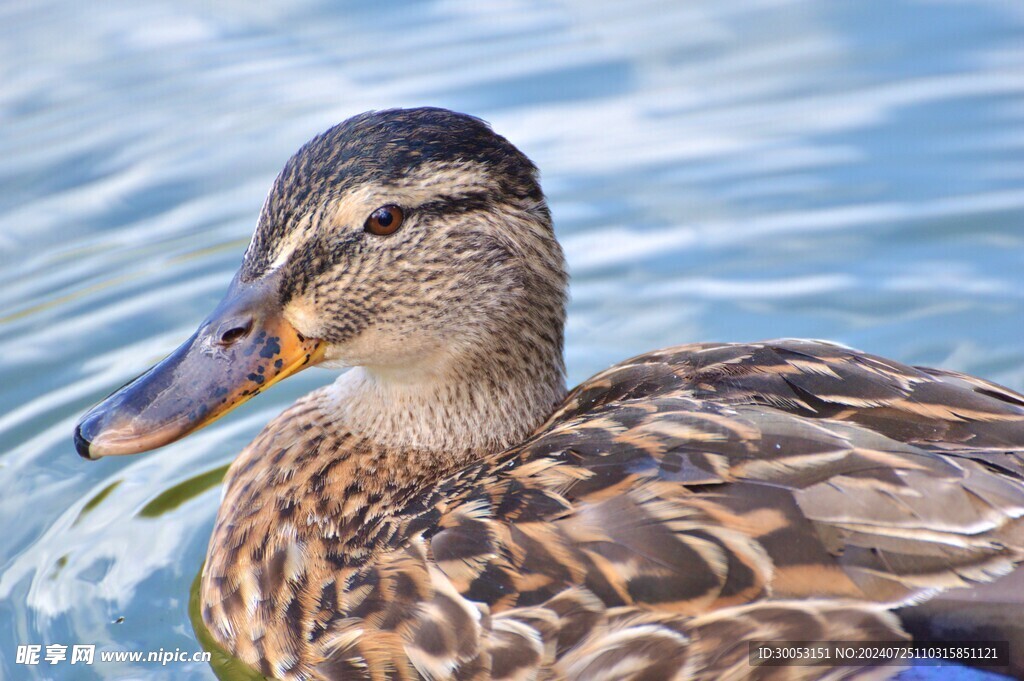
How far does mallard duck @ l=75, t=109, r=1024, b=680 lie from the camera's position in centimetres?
379

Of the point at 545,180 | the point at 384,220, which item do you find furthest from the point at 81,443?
the point at 545,180

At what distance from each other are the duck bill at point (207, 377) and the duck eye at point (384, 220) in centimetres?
37

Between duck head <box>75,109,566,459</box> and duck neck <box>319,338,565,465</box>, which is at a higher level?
duck head <box>75,109,566,459</box>

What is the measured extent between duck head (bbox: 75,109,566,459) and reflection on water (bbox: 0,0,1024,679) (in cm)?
101

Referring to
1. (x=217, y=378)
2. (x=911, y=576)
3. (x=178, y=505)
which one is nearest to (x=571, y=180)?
(x=178, y=505)

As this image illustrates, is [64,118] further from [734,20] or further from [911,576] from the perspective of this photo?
[911,576]

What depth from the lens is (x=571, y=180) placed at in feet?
25.1

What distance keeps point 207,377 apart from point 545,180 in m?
3.47

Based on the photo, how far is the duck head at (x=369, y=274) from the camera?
4.54 meters

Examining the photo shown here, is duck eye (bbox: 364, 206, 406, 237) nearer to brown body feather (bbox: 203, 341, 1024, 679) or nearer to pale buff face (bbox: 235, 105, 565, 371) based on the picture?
pale buff face (bbox: 235, 105, 565, 371)

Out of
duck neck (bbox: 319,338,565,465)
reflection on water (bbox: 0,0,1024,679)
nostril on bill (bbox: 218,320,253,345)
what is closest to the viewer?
Answer: nostril on bill (bbox: 218,320,253,345)

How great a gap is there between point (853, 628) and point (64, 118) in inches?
237
